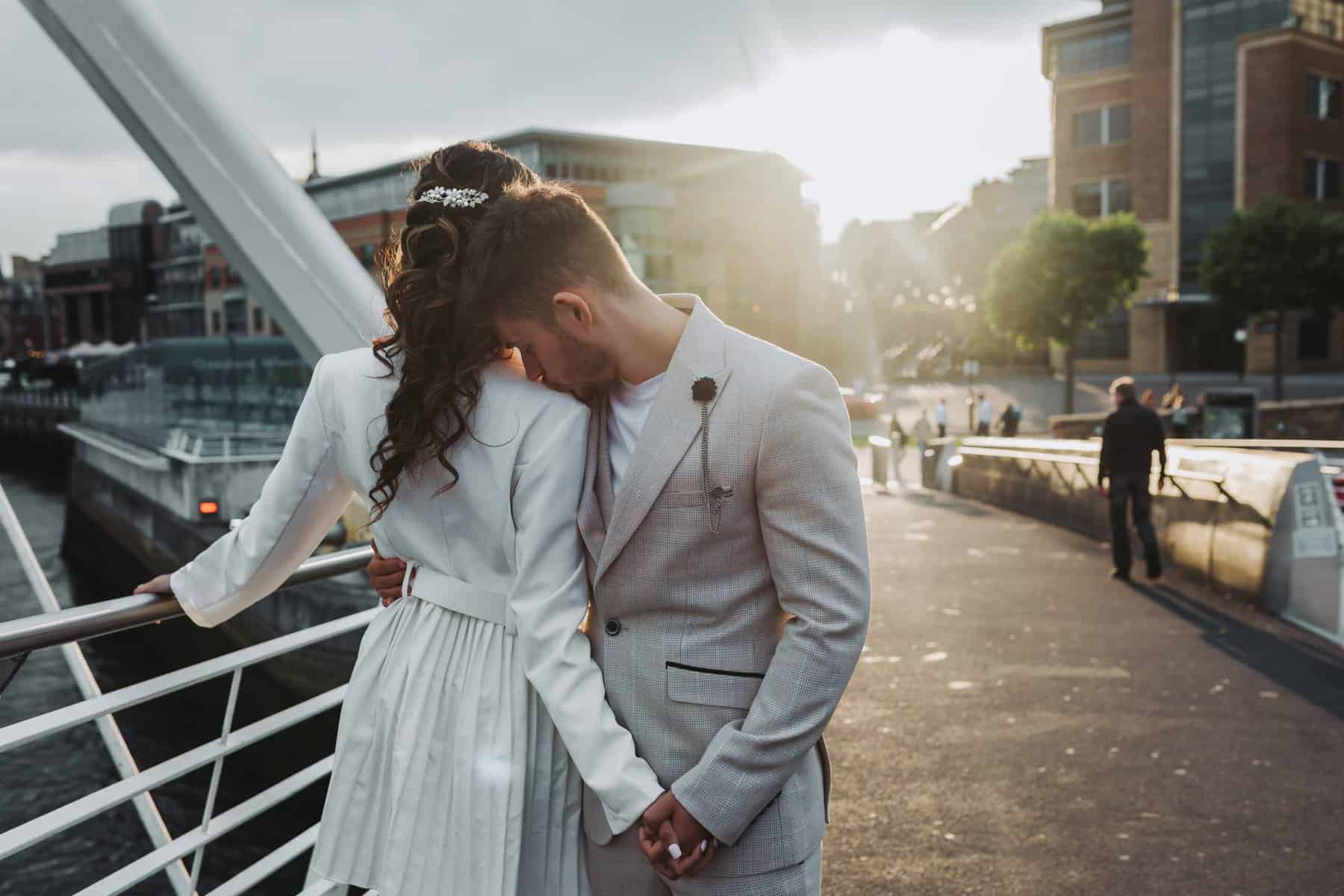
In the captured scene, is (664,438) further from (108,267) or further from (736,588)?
(108,267)

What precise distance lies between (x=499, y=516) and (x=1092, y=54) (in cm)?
5839

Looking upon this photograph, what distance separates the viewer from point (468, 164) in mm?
1916

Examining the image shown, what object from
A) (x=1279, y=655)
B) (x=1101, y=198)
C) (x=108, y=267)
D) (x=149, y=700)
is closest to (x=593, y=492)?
(x=149, y=700)

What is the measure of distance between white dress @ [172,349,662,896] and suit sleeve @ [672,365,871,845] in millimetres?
124

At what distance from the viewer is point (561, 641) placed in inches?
66.6

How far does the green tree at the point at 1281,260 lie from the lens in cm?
3922

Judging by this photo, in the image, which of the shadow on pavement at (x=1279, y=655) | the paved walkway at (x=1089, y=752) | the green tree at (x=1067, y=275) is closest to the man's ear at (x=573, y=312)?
the paved walkway at (x=1089, y=752)

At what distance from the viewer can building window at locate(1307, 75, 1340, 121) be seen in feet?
163

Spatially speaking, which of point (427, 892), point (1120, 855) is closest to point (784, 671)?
point (427, 892)

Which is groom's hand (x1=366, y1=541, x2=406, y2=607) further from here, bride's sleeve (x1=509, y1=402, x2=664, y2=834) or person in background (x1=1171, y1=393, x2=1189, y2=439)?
person in background (x1=1171, y1=393, x2=1189, y2=439)

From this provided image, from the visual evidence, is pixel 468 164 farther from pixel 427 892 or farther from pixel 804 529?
pixel 427 892

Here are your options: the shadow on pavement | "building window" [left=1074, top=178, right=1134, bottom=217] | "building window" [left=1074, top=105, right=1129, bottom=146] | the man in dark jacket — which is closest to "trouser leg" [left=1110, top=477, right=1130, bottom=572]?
the man in dark jacket

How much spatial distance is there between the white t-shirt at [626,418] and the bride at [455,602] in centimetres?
8

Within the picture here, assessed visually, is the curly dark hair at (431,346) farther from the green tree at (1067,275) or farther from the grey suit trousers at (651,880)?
the green tree at (1067,275)
